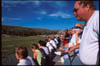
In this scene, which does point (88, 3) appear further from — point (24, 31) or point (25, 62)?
→ point (25, 62)

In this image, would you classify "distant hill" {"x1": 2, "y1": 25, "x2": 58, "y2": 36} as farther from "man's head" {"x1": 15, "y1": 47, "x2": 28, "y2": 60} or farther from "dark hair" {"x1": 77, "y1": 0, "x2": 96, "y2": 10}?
"dark hair" {"x1": 77, "y1": 0, "x2": 96, "y2": 10}

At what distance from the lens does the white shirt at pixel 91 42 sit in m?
0.81

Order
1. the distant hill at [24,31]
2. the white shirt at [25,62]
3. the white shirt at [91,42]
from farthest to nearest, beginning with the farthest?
the white shirt at [25,62] < the distant hill at [24,31] < the white shirt at [91,42]

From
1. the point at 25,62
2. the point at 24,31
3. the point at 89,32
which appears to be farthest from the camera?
the point at 25,62

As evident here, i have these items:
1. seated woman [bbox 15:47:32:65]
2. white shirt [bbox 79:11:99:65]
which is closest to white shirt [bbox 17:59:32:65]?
seated woman [bbox 15:47:32:65]

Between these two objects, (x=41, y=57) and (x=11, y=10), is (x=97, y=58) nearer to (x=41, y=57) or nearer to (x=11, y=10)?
(x=11, y=10)

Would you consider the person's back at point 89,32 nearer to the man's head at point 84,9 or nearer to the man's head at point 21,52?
the man's head at point 84,9

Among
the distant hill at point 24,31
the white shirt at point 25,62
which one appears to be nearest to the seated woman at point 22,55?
the white shirt at point 25,62

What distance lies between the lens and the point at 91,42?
83cm

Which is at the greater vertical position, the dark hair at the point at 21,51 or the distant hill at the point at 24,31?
the distant hill at the point at 24,31

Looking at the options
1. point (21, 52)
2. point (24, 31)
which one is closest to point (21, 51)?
point (21, 52)

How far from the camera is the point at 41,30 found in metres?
1.58

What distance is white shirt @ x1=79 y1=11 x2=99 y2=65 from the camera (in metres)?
0.81

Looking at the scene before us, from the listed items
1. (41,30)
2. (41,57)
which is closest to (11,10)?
(41,30)
